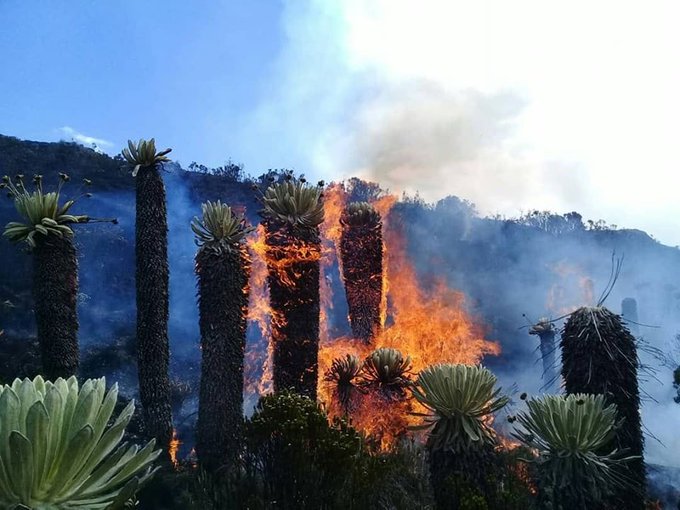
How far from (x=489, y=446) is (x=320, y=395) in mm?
8627

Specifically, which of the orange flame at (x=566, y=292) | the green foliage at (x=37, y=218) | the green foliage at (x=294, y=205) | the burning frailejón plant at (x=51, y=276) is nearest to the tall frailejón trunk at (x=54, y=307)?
the burning frailejón plant at (x=51, y=276)

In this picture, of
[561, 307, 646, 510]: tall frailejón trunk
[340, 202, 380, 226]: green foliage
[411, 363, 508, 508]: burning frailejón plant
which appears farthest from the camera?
[340, 202, 380, 226]: green foliage

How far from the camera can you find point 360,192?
201 ft

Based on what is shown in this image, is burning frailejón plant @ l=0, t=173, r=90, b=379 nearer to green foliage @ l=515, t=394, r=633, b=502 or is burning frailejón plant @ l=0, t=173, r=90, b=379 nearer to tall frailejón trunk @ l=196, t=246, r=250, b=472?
tall frailejón trunk @ l=196, t=246, r=250, b=472

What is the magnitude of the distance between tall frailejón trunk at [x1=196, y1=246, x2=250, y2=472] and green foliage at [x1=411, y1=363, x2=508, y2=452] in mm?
5862

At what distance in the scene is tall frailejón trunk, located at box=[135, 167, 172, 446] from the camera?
1480 centimetres

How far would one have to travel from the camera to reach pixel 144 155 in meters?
15.3

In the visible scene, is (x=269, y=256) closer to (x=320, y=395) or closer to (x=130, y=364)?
(x=320, y=395)

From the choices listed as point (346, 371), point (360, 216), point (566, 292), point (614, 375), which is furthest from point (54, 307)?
point (566, 292)

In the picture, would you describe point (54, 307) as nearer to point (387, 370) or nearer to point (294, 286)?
point (294, 286)

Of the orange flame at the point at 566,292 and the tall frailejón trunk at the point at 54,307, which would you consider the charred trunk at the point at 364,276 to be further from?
the orange flame at the point at 566,292

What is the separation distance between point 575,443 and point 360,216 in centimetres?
1258

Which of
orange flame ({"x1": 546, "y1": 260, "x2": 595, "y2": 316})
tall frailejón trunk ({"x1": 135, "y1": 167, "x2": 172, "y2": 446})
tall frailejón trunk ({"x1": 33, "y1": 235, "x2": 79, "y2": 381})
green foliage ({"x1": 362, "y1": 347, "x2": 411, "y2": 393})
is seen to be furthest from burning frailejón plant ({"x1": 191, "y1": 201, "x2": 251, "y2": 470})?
orange flame ({"x1": 546, "y1": 260, "x2": 595, "y2": 316})

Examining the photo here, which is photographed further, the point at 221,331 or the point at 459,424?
the point at 221,331
